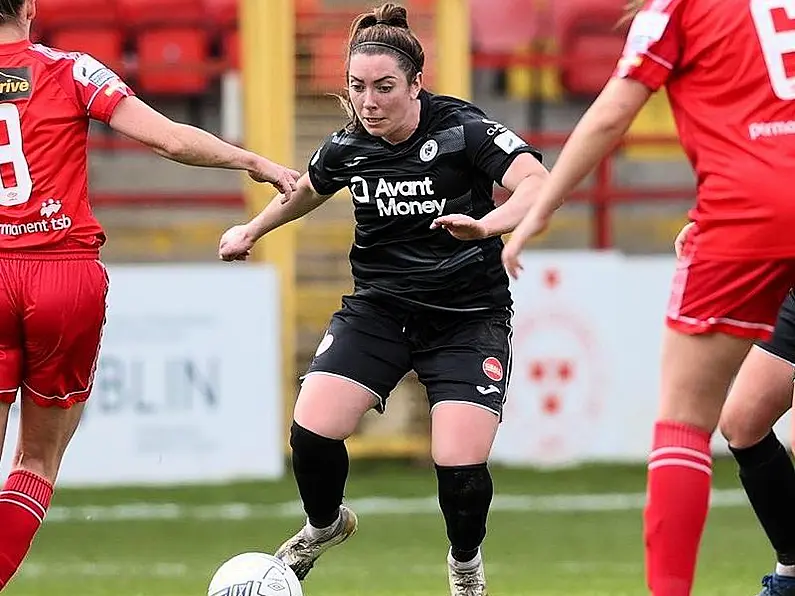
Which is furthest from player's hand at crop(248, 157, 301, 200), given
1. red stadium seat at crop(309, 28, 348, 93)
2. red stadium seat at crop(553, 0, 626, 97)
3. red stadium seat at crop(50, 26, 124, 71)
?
red stadium seat at crop(553, 0, 626, 97)

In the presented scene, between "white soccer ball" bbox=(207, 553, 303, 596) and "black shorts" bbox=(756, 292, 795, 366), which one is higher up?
"black shorts" bbox=(756, 292, 795, 366)

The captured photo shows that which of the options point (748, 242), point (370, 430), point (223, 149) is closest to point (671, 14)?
Answer: point (748, 242)

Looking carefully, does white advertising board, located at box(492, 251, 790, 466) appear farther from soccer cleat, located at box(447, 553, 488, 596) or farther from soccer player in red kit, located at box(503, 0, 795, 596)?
soccer player in red kit, located at box(503, 0, 795, 596)

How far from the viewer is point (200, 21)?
1493 centimetres

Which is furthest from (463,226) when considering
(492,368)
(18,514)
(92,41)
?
(92,41)

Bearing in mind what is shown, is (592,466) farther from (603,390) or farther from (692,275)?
(692,275)

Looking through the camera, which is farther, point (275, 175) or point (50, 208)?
point (275, 175)

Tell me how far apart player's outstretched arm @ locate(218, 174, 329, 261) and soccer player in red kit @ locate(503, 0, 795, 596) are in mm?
1768

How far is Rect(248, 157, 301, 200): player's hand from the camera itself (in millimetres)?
5496

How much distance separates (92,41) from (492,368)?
384 inches

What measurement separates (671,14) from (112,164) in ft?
35.1

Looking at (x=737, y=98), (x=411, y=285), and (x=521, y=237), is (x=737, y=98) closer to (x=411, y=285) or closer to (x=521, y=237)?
(x=521, y=237)

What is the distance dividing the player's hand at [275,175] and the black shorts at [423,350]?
1.88 ft

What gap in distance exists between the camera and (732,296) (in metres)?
4.35
